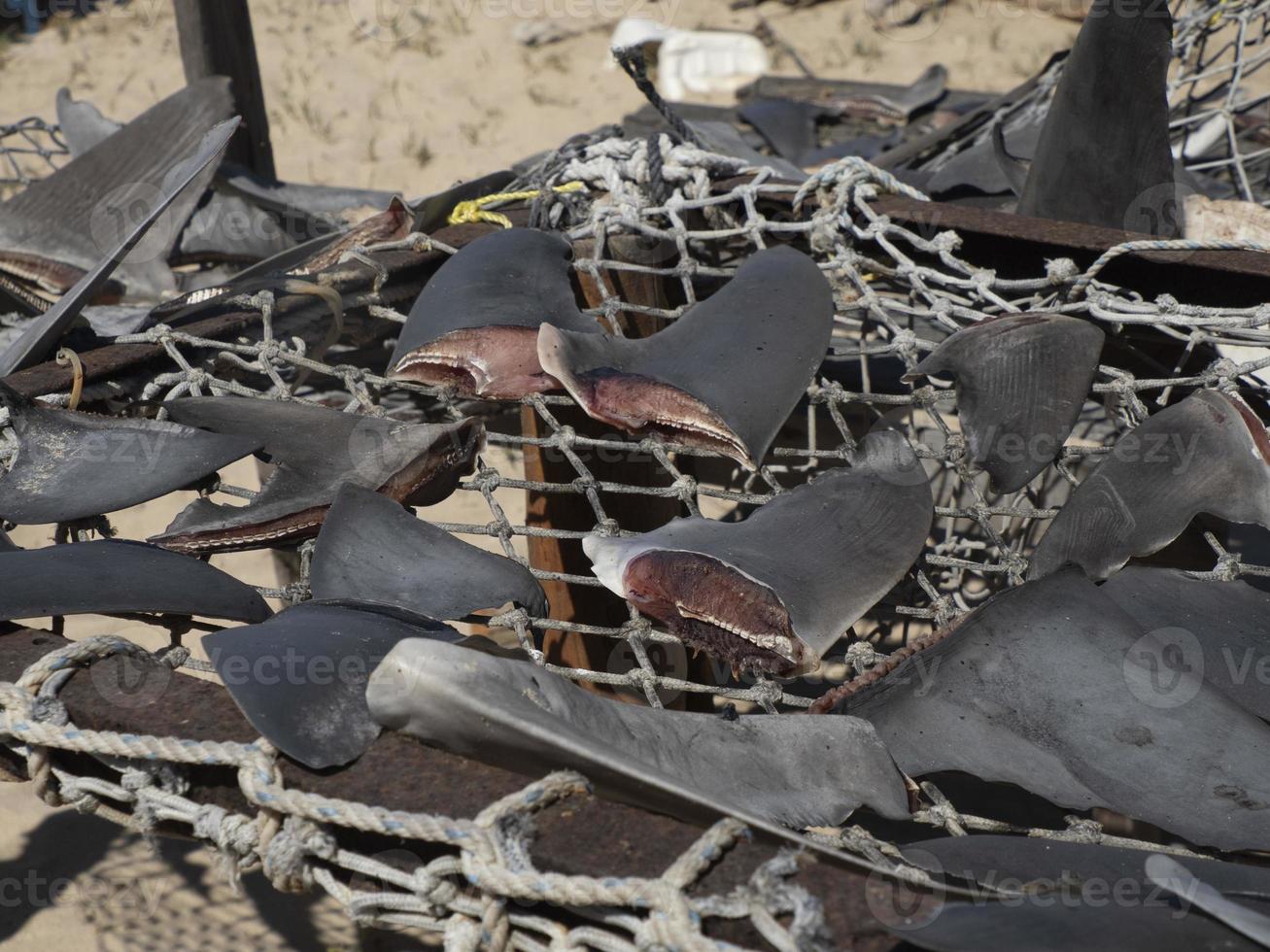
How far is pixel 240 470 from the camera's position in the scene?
3346mm

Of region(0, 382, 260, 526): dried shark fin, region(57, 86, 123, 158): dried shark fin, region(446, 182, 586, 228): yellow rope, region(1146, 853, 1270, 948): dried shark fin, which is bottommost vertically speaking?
region(1146, 853, 1270, 948): dried shark fin

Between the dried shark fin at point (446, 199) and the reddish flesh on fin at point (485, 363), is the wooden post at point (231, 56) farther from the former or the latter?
the reddish flesh on fin at point (485, 363)

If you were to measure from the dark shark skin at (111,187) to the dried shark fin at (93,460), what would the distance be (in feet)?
2.49

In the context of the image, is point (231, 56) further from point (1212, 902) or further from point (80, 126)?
point (1212, 902)

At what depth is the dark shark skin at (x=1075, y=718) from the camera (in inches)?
35.5

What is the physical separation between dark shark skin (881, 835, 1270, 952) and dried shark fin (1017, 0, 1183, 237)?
1.16m

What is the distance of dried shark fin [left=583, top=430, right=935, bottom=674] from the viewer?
1.05 meters

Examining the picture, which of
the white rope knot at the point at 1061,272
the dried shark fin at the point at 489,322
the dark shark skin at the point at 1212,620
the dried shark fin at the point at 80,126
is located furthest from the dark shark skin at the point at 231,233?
the dark shark skin at the point at 1212,620

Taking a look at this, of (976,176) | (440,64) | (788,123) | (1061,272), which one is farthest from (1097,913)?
(440,64)

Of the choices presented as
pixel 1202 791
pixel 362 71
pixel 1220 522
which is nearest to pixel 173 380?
pixel 1202 791

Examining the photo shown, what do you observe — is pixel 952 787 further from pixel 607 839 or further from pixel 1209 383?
pixel 607 839

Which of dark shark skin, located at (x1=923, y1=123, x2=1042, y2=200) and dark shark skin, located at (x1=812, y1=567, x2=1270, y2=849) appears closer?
dark shark skin, located at (x1=812, y1=567, x2=1270, y2=849)

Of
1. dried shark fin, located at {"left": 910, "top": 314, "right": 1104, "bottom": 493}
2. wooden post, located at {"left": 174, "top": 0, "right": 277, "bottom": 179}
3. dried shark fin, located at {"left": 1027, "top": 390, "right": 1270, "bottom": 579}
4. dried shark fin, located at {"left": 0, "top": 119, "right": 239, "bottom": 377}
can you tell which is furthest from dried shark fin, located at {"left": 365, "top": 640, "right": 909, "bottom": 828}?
wooden post, located at {"left": 174, "top": 0, "right": 277, "bottom": 179}

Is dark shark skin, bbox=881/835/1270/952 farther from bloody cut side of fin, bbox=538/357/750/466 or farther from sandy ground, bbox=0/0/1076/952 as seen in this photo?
sandy ground, bbox=0/0/1076/952
